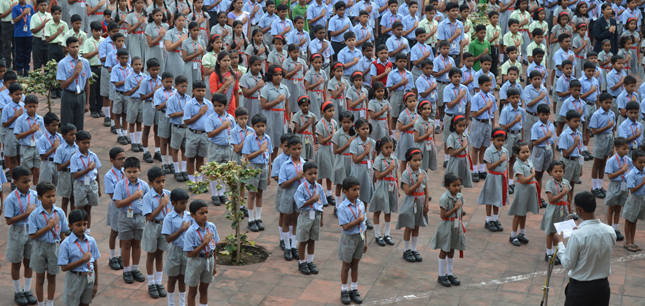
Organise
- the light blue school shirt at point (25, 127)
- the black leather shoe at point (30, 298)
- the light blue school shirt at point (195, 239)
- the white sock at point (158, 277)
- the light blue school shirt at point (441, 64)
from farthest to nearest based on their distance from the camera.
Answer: the light blue school shirt at point (441, 64)
the light blue school shirt at point (25, 127)
the white sock at point (158, 277)
the black leather shoe at point (30, 298)
the light blue school shirt at point (195, 239)

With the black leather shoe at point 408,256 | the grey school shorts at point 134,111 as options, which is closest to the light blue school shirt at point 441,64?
the black leather shoe at point 408,256

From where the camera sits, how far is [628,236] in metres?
11.6

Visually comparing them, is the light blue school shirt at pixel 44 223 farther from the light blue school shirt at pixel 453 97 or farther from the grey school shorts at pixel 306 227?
the light blue school shirt at pixel 453 97

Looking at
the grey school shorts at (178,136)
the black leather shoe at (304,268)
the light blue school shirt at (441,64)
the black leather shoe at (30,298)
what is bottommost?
the black leather shoe at (30,298)

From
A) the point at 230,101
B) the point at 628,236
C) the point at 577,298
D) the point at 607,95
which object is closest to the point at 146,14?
the point at 230,101

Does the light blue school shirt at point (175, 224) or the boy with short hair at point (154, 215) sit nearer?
the light blue school shirt at point (175, 224)

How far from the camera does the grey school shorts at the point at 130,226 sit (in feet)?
32.2

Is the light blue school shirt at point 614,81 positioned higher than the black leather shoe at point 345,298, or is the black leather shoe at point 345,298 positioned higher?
the light blue school shirt at point 614,81

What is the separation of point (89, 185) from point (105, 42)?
4.86 meters

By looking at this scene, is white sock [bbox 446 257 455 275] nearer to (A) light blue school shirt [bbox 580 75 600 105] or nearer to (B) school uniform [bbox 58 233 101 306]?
(B) school uniform [bbox 58 233 101 306]

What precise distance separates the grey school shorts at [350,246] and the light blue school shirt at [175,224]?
185 centimetres

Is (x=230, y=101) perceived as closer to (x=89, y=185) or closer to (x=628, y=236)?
(x=89, y=185)

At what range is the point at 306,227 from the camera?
1020 cm

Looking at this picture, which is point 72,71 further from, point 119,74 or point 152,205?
point 152,205
